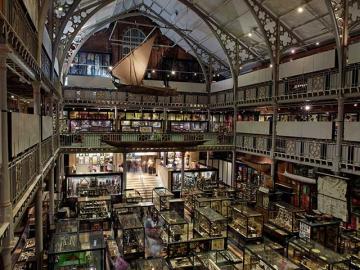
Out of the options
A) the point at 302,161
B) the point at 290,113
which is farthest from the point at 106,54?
the point at 302,161

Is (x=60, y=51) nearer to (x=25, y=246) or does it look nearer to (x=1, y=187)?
(x=25, y=246)

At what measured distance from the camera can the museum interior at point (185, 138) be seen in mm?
8141

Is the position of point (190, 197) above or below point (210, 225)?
below

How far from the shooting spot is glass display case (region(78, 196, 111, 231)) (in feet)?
43.7

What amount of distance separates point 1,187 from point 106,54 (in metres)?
21.0

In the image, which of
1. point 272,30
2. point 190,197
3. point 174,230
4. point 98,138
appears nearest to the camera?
point 174,230

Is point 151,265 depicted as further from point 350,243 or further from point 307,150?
point 307,150

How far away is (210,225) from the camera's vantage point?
12469 millimetres

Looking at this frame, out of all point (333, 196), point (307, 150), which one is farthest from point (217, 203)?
point (333, 196)

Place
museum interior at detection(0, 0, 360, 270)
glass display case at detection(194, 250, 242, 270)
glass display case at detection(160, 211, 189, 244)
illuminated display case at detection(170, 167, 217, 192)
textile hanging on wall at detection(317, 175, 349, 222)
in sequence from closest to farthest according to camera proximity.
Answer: museum interior at detection(0, 0, 360, 270) < glass display case at detection(194, 250, 242, 270) < glass display case at detection(160, 211, 189, 244) < textile hanging on wall at detection(317, 175, 349, 222) < illuminated display case at detection(170, 167, 217, 192)

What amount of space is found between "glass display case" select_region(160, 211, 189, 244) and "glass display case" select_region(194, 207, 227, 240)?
0.73 meters

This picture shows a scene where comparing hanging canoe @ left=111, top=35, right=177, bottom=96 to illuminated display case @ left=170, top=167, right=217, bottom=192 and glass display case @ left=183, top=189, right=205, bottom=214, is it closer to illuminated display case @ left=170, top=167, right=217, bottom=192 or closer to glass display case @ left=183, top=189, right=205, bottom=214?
glass display case @ left=183, top=189, right=205, bottom=214

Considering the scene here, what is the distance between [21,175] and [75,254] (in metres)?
4.22

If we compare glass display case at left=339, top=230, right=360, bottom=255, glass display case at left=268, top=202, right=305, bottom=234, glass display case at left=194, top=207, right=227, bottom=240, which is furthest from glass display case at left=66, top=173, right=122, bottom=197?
glass display case at left=339, top=230, right=360, bottom=255
